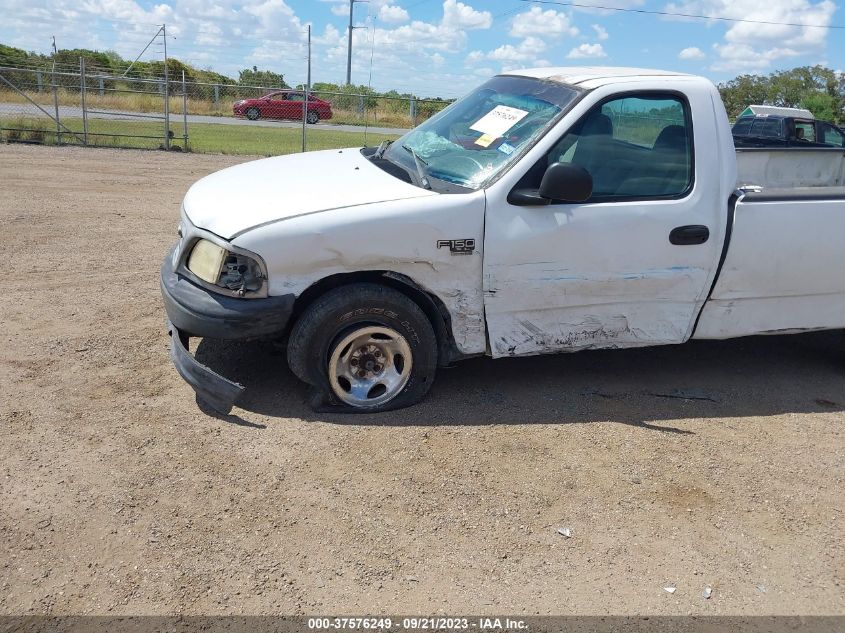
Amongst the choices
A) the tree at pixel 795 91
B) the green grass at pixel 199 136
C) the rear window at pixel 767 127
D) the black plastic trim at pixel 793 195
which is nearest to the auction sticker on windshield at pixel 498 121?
the black plastic trim at pixel 793 195

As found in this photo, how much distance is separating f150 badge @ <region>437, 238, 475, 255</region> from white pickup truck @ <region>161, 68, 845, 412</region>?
0.01m

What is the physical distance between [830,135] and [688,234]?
43.7ft

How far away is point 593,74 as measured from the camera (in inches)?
187

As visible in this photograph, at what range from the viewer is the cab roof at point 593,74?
455cm

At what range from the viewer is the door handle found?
4.42 metres

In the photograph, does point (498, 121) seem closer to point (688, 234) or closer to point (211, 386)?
point (688, 234)

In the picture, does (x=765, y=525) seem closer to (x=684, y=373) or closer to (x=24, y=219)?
(x=684, y=373)

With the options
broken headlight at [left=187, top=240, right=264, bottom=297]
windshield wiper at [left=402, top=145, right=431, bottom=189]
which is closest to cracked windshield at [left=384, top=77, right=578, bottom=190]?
windshield wiper at [left=402, top=145, right=431, bottom=189]

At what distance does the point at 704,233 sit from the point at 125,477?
3.41 m

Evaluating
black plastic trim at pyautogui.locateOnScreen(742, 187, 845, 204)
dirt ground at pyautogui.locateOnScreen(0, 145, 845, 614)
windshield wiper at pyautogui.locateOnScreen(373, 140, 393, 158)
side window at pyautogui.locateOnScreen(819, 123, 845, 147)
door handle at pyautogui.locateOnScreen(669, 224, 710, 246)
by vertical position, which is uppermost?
side window at pyautogui.locateOnScreen(819, 123, 845, 147)

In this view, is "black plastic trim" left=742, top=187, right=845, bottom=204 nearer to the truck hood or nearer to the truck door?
the truck door

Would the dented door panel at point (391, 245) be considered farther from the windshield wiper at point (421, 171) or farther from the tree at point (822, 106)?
the tree at point (822, 106)

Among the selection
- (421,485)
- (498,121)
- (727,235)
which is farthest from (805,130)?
(421,485)

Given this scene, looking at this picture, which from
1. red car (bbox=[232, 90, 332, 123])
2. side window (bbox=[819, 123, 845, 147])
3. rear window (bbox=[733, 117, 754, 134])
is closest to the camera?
side window (bbox=[819, 123, 845, 147])
